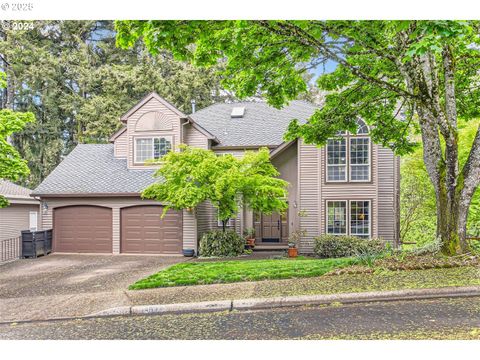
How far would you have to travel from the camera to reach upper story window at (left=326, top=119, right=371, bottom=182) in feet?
32.1

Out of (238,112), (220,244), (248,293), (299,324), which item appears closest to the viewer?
(299,324)

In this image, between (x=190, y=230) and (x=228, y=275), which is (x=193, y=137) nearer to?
(x=190, y=230)

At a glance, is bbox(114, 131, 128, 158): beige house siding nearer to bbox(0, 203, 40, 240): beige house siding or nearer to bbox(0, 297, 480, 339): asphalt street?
bbox(0, 203, 40, 240): beige house siding

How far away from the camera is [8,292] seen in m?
5.53

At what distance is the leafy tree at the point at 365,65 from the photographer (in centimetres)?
383

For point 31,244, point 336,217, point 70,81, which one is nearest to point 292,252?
point 336,217

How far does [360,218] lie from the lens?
9.84m

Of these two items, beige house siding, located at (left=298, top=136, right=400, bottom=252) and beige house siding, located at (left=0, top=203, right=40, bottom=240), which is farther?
beige house siding, located at (left=0, top=203, right=40, bottom=240)

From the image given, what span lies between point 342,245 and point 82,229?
7.26 meters

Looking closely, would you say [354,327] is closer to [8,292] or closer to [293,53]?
[293,53]

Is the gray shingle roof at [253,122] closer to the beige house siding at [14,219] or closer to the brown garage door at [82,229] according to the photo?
the brown garage door at [82,229]

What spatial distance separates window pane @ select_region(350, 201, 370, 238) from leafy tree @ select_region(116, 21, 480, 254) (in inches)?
142

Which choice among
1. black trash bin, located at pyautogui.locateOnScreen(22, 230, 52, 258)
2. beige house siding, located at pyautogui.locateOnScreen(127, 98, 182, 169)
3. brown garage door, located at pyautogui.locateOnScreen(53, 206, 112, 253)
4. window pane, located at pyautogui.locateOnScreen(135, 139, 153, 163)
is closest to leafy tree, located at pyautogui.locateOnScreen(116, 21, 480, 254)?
beige house siding, located at pyautogui.locateOnScreen(127, 98, 182, 169)
